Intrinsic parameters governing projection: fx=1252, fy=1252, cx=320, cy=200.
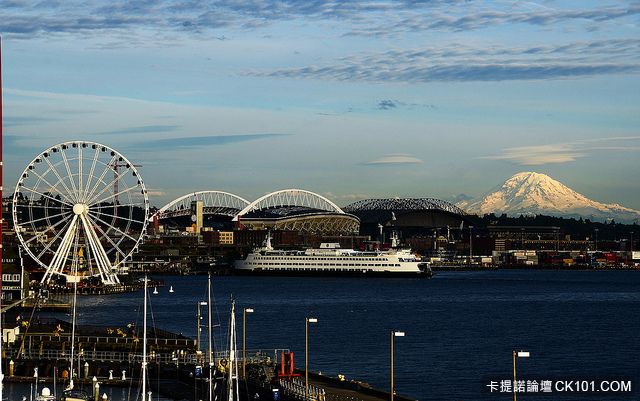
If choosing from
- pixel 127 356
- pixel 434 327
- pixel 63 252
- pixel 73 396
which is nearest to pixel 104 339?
pixel 127 356

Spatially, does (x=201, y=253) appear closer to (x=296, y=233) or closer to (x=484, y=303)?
(x=296, y=233)

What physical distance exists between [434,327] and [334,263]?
68.9 meters

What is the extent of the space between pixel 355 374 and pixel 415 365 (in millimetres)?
3347

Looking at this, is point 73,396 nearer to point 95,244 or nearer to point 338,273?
point 95,244

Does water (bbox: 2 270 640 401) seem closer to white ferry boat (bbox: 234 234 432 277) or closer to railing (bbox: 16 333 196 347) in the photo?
railing (bbox: 16 333 196 347)

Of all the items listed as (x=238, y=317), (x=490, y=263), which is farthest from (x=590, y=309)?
(x=490, y=263)

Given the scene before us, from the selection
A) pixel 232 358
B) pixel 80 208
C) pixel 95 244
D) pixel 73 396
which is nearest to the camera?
pixel 232 358

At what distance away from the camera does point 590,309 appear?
7712 centimetres

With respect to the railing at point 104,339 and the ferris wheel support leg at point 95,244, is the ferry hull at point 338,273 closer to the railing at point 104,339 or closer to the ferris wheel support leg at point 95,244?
the ferris wheel support leg at point 95,244

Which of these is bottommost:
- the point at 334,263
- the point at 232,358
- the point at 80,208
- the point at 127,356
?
the point at 127,356

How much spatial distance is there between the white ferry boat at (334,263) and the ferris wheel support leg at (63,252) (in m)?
44.9

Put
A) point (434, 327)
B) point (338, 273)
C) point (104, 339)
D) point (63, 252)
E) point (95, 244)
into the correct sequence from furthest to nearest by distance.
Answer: point (338, 273) < point (63, 252) < point (95, 244) < point (434, 327) < point (104, 339)

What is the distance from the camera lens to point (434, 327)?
5962cm

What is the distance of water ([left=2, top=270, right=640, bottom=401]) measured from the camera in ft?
133
